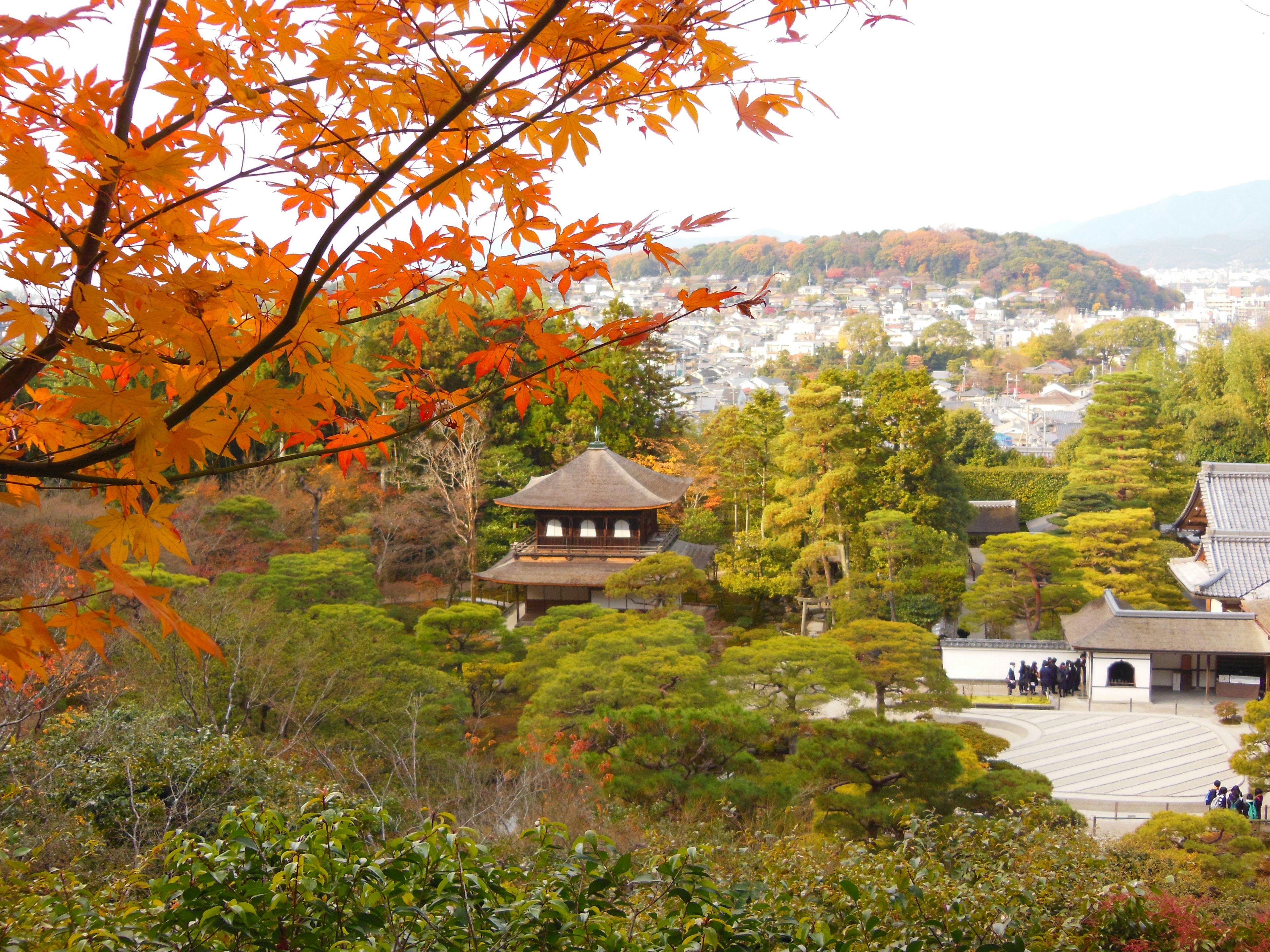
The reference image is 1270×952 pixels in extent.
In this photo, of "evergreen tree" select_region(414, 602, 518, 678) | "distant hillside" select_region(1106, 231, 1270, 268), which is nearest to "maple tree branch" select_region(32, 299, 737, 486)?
→ "evergreen tree" select_region(414, 602, 518, 678)

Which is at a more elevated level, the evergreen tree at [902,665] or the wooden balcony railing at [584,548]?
the wooden balcony railing at [584,548]

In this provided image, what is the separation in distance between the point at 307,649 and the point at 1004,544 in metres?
12.3

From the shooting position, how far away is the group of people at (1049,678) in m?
14.5

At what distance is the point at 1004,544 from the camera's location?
1591 cm

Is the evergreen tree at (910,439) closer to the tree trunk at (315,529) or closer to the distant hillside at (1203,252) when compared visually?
the tree trunk at (315,529)

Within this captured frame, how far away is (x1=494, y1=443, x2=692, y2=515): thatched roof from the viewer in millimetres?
16578

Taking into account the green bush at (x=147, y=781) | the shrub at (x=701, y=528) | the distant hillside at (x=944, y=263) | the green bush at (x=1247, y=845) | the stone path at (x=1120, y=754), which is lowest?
the stone path at (x=1120, y=754)

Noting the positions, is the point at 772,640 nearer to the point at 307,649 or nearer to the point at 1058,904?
the point at 307,649

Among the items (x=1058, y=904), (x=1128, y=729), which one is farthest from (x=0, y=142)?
(x=1128, y=729)

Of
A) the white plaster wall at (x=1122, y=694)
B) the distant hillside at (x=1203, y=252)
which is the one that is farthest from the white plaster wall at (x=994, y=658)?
the distant hillside at (x=1203, y=252)

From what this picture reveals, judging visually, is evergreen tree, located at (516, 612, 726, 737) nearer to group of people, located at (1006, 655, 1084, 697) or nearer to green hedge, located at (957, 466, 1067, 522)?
group of people, located at (1006, 655, 1084, 697)

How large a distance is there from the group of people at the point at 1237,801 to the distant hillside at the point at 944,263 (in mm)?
71537

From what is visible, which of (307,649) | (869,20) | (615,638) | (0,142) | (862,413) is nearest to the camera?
(0,142)

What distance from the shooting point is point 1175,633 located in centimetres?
1418
